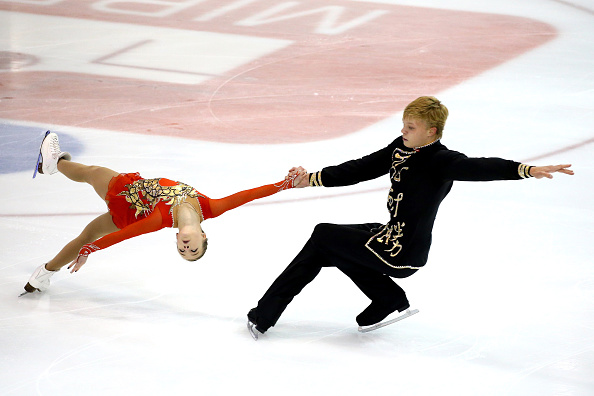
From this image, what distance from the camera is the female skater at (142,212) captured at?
4438 mm

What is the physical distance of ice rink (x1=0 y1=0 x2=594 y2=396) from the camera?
4.24 metres

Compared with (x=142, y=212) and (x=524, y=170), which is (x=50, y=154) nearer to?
(x=142, y=212)

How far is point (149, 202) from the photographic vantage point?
4.73m

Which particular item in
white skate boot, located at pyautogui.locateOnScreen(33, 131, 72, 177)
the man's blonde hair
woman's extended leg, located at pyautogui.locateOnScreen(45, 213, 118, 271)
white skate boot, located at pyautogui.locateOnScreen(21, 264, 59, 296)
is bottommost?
white skate boot, located at pyautogui.locateOnScreen(21, 264, 59, 296)

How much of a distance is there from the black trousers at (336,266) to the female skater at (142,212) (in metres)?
0.40

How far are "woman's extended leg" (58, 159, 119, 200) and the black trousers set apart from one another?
3.85 feet

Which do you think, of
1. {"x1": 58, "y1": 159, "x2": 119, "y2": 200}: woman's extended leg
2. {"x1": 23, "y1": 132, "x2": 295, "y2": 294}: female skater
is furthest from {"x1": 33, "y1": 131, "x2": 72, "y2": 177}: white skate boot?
{"x1": 23, "y1": 132, "x2": 295, "y2": 294}: female skater

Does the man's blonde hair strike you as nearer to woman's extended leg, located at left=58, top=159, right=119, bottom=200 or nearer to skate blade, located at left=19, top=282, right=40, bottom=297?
woman's extended leg, located at left=58, top=159, right=119, bottom=200

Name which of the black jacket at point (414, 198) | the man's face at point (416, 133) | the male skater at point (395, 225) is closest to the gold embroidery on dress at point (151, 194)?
the male skater at point (395, 225)

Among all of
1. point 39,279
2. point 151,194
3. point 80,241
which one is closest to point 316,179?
point 151,194

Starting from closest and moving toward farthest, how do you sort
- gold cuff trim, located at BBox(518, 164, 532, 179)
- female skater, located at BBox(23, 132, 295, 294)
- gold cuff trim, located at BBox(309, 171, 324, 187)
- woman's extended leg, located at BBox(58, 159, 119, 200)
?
gold cuff trim, located at BBox(518, 164, 532, 179) → female skater, located at BBox(23, 132, 295, 294) → gold cuff trim, located at BBox(309, 171, 324, 187) → woman's extended leg, located at BBox(58, 159, 119, 200)

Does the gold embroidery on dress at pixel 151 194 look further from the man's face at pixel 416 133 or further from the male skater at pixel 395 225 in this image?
the man's face at pixel 416 133

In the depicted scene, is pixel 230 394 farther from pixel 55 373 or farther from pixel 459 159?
pixel 459 159

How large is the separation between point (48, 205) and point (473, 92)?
457 centimetres
